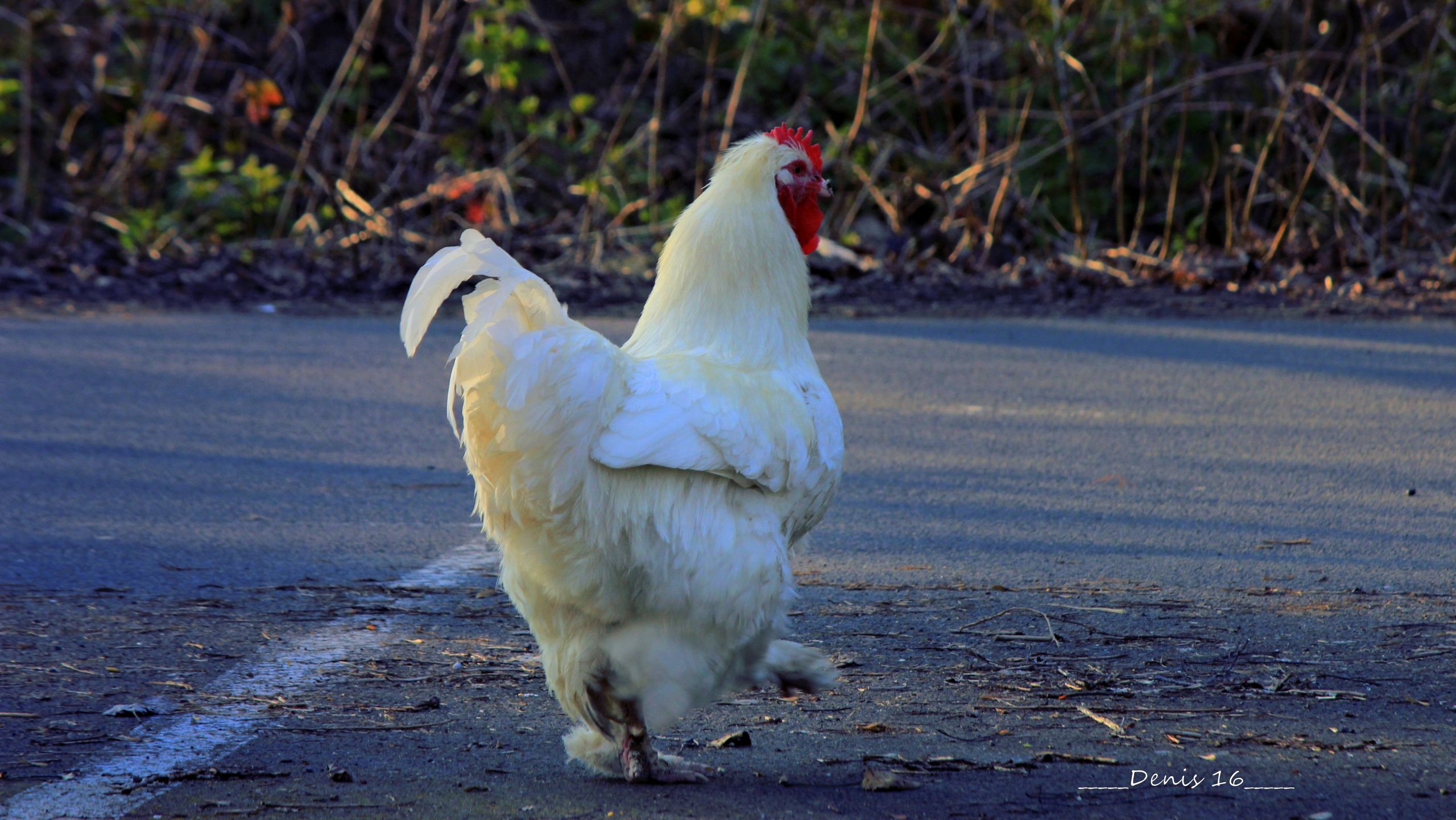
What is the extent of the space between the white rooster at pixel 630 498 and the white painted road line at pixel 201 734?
2.82 ft

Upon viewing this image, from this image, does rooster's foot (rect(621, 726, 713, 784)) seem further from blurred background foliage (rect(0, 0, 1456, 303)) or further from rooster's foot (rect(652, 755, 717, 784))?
blurred background foliage (rect(0, 0, 1456, 303))

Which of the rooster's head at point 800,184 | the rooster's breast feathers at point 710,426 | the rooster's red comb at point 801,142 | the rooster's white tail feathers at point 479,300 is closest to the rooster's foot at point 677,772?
the rooster's breast feathers at point 710,426

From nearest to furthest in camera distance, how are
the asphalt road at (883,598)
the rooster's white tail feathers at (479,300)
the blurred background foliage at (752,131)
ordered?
the rooster's white tail feathers at (479,300)
the asphalt road at (883,598)
the blurred background foliage at (752,131)

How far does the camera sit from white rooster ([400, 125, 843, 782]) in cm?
296

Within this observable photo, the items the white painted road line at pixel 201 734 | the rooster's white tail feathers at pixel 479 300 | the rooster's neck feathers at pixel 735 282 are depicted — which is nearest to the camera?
the rooster's white tail feathers at pixel 479 300

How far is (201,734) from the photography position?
3.50m

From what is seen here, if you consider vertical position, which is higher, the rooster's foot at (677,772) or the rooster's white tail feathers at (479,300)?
the rooster's white tail feathers at (479,300)

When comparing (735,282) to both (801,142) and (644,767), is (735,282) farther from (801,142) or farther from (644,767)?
(644,767)

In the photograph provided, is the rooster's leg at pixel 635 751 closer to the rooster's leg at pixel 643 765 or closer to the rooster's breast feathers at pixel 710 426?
the rooster's leg at pixel 643 765

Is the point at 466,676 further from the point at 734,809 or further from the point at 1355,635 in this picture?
the point at 1355,635

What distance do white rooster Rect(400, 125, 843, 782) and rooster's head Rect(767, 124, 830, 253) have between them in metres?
0.62

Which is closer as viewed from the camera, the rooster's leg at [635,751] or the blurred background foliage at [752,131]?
the rooster's leg at [635,751]

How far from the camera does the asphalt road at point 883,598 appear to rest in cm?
326

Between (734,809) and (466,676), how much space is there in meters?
1.16
